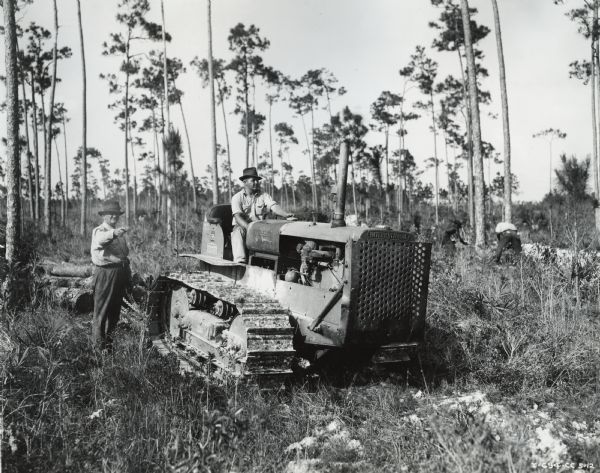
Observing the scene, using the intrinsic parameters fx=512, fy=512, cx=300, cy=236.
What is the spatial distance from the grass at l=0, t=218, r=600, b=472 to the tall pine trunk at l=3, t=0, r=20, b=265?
139 centimetres

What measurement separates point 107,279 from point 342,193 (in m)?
3.11

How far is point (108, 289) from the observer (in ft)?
19.7

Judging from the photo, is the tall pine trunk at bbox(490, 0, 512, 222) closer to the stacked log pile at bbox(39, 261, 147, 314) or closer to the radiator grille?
the stacked log pile at bbox(39, 261, 147, 314)

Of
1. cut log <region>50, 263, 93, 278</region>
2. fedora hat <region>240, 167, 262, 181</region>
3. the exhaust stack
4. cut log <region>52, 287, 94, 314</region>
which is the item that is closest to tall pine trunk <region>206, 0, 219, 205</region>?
cut log <region>50, 263, 93, 278</region>

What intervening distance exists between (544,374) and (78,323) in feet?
18.6

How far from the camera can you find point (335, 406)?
439 centimetres

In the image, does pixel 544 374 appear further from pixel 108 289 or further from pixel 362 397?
pixel 108 289

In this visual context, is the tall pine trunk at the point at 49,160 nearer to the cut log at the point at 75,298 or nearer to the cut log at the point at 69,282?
the cut log at the point at 69,282

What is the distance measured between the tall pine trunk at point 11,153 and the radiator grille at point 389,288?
221 inches

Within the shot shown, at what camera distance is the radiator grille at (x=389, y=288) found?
430 centimetres

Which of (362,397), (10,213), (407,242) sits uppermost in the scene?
(10,213)

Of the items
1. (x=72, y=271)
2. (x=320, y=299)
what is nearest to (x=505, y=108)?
(x=72, y=271)

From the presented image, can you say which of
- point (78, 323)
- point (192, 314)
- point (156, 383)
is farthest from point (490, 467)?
point (78, 323)

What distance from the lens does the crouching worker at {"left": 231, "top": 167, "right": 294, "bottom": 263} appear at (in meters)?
5.93
